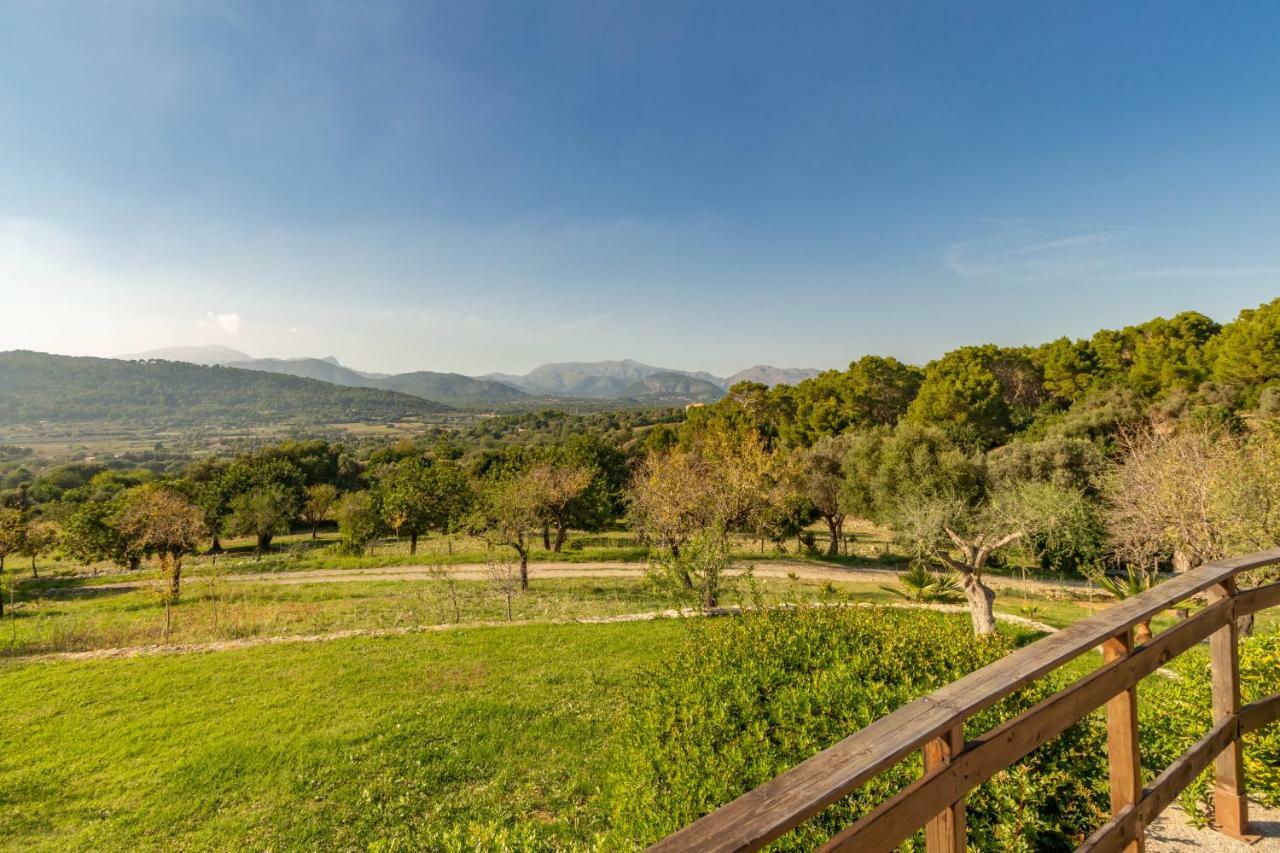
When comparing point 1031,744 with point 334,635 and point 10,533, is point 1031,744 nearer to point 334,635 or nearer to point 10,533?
point 334,635

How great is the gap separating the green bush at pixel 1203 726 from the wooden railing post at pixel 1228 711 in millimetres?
216

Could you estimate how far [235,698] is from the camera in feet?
34.9

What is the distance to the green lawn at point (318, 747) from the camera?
638 centimetres

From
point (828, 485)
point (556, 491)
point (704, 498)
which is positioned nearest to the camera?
point (704, 498)

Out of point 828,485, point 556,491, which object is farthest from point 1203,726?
point 828,485

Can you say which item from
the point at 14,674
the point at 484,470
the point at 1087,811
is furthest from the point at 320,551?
the point at 1087,811

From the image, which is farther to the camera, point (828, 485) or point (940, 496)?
point (828, 485)

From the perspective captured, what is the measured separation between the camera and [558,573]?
27922mm

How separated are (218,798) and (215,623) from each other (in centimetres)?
1394

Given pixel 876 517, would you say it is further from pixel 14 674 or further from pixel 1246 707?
pixel 14 674

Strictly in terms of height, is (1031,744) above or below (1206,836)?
above

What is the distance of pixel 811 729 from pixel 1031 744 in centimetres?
230

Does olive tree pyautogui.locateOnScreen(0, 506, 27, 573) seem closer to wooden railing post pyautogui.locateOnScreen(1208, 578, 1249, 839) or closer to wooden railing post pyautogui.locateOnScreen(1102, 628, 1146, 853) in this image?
wooden railing post pyautogui.locateOnScreen(1102, 628, 1146, 853)

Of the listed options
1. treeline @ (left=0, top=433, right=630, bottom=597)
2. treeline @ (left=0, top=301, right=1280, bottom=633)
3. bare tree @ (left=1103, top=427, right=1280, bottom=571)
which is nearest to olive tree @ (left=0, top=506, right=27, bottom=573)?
treeline @ (left=0, top=433, right=630, bottom=597)
